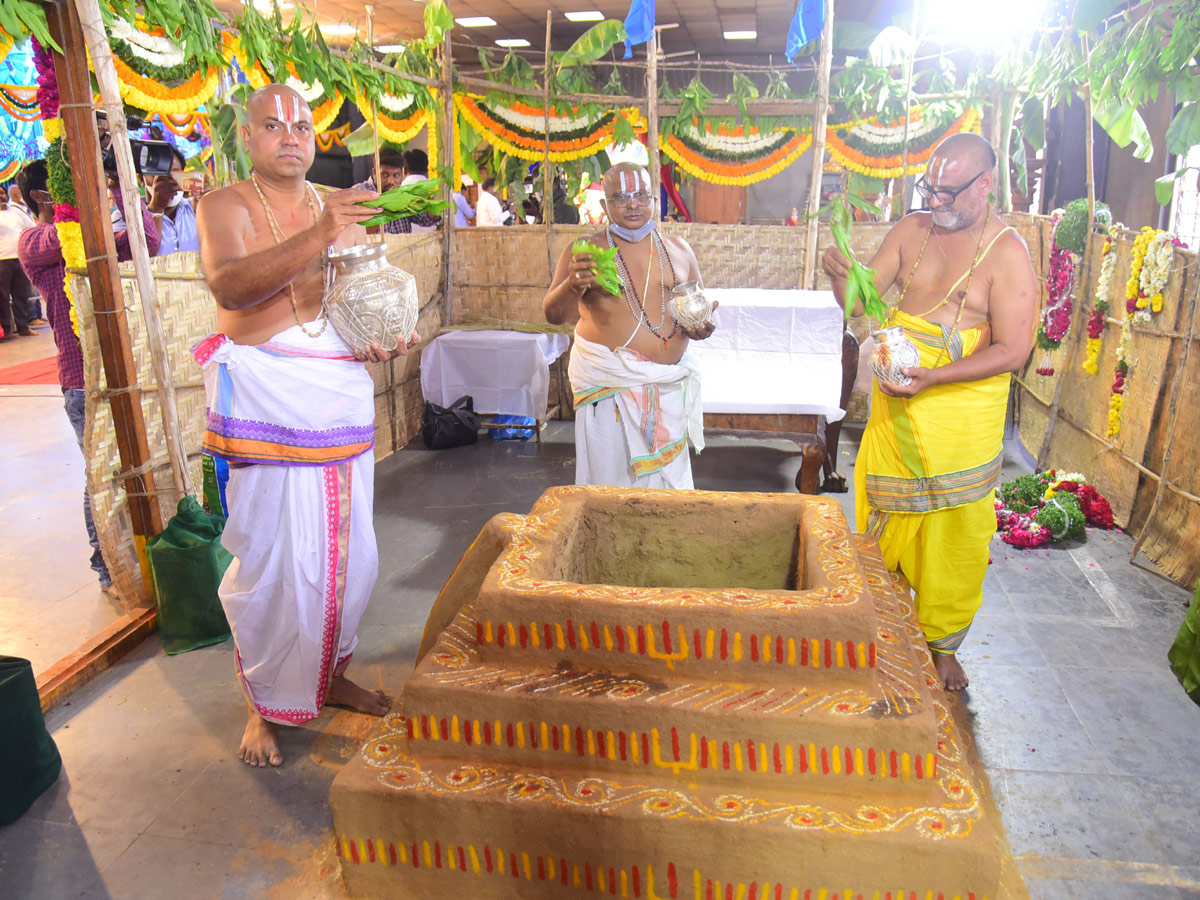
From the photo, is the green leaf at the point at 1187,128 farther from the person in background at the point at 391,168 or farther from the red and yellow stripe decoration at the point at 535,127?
the person in background at the point at 391,168

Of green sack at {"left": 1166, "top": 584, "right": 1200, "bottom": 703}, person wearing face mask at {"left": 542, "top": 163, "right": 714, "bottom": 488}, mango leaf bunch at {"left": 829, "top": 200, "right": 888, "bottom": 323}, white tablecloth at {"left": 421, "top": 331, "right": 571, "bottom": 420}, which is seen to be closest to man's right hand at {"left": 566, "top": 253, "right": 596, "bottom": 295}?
person wearing face mask at {"left": 542, "top": 163, "right": 714, "bottom": 488}

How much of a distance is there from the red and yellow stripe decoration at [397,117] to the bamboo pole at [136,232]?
259cm

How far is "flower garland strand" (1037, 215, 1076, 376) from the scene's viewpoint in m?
5.45

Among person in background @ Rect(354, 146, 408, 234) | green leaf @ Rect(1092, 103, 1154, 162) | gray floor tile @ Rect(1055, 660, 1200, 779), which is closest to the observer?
gray floor tile @ Rect(1055, 660, 1200, 779)

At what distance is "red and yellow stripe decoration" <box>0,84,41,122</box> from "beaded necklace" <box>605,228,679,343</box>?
261 inches

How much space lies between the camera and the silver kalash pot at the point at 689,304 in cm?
335

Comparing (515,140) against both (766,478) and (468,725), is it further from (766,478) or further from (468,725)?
(468,725)

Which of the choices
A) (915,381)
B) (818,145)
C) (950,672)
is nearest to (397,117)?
(818,145)

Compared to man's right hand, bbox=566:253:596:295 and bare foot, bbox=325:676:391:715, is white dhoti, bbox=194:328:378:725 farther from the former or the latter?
man's right hand, bbox=566:253:596:295

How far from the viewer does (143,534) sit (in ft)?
12.2

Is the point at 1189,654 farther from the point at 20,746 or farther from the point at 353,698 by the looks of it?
the point at 20,746

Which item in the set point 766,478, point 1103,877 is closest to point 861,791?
point 1103,877

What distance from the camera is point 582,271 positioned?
11.0ft

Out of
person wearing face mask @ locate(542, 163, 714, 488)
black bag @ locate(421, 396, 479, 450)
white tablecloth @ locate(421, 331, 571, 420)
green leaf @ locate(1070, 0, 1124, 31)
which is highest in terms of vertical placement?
green leaf @ locate(1070, 0, 1124, 31)
